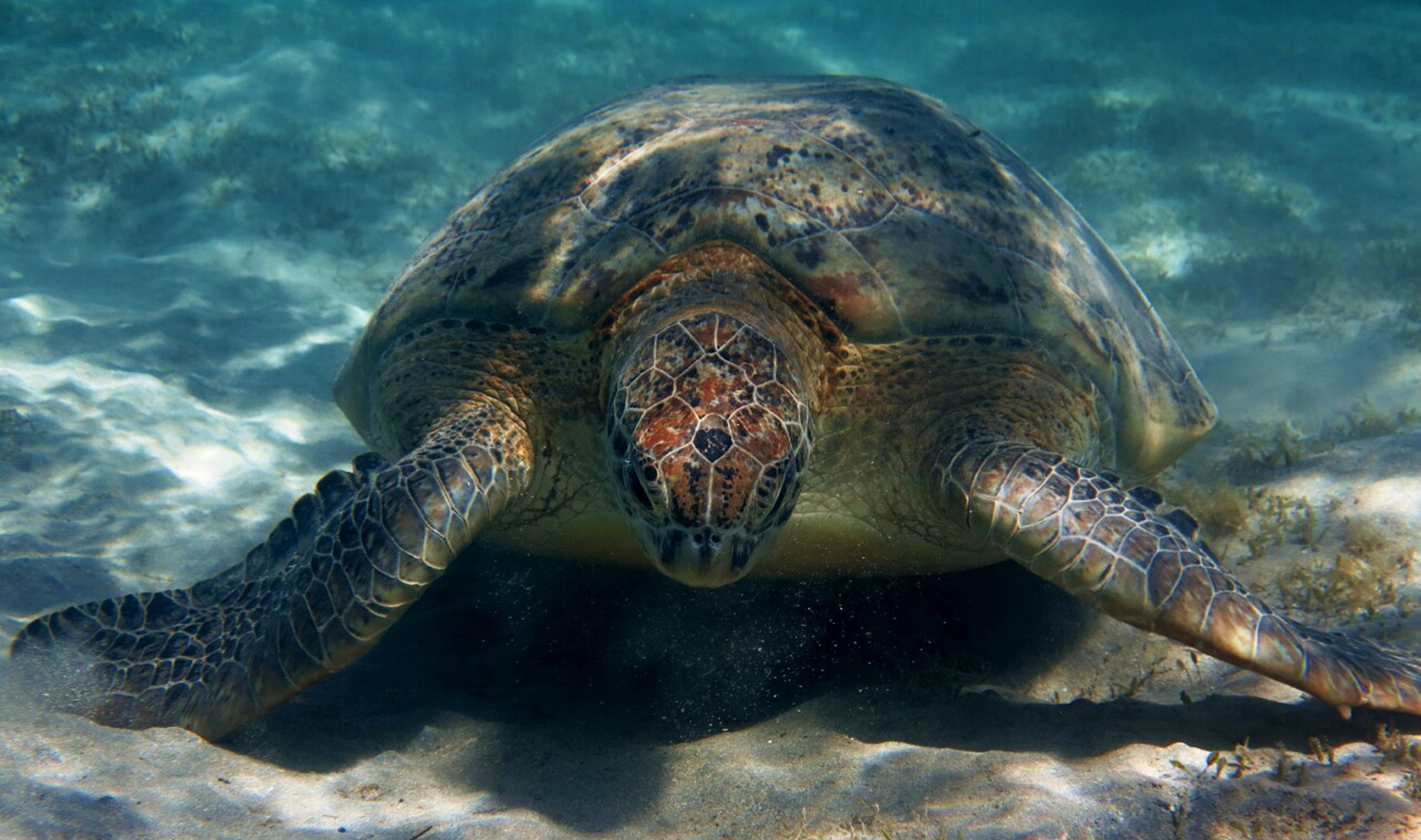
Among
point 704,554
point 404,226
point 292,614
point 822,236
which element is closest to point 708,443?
point 704,554

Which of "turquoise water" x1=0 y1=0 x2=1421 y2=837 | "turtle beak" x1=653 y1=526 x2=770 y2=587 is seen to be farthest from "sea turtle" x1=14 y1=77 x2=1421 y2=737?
"turquoise water" x1=0 y1=0 x2=1421 y2=837

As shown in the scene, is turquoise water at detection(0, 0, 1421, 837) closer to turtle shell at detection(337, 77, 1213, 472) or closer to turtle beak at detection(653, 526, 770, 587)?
turtle beak at detection(653, 526, 770, 587)

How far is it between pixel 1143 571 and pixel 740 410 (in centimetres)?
150

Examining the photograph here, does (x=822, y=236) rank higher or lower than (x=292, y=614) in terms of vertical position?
higher

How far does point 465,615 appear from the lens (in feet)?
12.6

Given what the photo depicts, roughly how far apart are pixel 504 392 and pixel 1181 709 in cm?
304

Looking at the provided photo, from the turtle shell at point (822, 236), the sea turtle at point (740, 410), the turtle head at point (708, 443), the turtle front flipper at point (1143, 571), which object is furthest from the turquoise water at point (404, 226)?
the turtle shell at point (822, 236)

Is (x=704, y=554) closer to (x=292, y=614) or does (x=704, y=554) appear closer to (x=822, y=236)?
(x=292, y=614)

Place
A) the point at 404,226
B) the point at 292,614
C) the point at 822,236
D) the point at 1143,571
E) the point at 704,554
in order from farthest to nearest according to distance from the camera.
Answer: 1. the point at 404,226
2. the point at 822,236
3. the point at 292,614
4. the point at 1143,571
5. the point at 704,554

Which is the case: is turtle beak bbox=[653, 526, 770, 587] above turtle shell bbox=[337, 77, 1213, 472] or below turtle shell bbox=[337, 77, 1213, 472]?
below

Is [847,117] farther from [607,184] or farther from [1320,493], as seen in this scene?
[1320,493]

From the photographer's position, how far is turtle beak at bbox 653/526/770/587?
244cm

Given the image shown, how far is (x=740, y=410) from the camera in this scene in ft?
8.64

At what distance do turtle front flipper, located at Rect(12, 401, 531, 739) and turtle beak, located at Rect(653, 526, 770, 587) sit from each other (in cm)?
91
